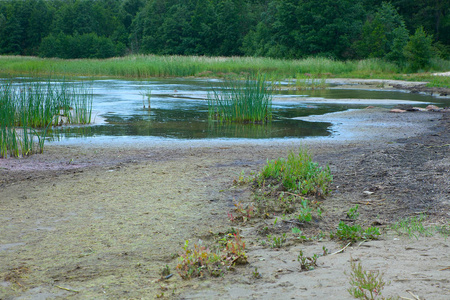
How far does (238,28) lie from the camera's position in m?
67.6

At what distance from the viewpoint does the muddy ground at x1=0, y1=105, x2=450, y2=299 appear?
2.97 m

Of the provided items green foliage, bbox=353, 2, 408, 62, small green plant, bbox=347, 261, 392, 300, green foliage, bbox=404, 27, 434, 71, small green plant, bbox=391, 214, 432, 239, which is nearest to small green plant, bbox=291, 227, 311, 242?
small green plant, bbox=391, 214, 432, 239

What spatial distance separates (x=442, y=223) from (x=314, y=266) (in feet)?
4.35

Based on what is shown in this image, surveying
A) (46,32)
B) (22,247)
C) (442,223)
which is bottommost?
(22,247)

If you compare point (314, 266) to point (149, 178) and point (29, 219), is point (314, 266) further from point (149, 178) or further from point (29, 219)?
point (149, 178)

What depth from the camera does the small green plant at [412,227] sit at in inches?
139

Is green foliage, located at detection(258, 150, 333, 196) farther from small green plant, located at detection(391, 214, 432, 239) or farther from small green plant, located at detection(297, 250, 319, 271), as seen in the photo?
small green plant, located at detection(297, 250, 319, 271)

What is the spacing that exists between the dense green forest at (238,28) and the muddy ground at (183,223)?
3100cm

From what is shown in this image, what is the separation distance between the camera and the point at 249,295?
111 inches

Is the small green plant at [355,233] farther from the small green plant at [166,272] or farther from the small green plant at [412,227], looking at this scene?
the small green plant at [166,272]

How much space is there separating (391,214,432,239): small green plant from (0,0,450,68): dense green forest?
32765 millimetres

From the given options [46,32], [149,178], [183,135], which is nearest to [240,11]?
[46,32]

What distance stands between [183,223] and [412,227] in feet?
6.50

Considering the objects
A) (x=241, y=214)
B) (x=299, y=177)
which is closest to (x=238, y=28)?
(x=299, y=177)
